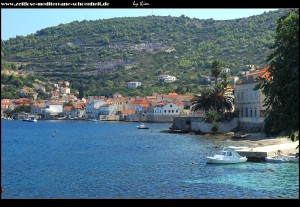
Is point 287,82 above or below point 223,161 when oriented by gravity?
above

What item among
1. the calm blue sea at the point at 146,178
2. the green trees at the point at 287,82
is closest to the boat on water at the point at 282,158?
the calm blue sea at the point at 146,178

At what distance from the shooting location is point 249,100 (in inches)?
2867

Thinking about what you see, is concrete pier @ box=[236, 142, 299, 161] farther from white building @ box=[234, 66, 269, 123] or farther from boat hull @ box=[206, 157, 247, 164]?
white building @ box=[234, 66, 269, 123]

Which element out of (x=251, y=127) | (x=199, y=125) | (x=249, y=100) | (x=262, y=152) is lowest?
(x=262, y=152)

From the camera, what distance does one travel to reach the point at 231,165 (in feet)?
132

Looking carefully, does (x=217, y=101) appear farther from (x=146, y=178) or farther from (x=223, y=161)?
(x=146, y=178)

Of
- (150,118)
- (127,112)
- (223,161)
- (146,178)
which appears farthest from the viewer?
(127,112)

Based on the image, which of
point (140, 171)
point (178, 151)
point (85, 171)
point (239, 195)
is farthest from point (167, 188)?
point (178, 151)

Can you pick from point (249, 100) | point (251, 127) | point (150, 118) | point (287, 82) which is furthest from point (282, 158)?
point (150, 118)

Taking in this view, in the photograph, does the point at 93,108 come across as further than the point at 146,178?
Yes

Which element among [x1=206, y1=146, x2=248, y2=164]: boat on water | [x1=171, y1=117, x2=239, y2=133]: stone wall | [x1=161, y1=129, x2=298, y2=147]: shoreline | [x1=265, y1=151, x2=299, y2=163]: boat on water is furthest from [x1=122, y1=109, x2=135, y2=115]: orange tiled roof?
[x1=265, y1=151, x2=299, y2=163]: boat on water
